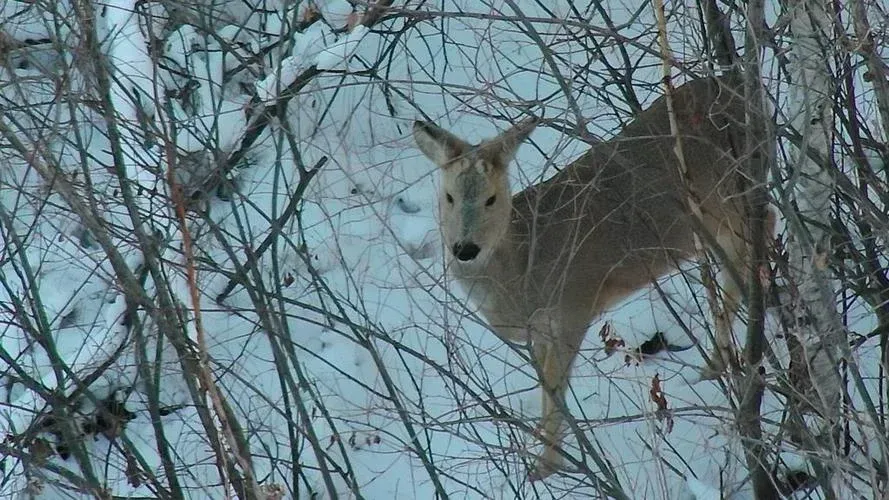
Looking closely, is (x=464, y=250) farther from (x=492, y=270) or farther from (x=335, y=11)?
(x=335, y=11)

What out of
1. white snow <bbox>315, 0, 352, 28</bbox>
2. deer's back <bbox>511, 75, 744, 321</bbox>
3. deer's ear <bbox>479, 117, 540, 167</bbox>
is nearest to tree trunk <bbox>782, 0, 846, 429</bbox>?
deer's ear <bbox>479, 117, 540, 167</bbox>

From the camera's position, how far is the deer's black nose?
18.4 ft

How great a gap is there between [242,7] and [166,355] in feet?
10.9

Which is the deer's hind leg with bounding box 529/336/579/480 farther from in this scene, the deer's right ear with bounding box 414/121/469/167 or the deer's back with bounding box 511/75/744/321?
the deer's right ear with bounding box 414/121/469/167

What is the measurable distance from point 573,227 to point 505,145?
80cm

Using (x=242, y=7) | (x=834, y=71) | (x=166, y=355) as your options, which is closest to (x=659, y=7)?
(x=834, y=71)

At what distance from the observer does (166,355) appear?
5.99 meters

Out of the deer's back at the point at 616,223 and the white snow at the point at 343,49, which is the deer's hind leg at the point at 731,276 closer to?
the deer's back at the point at 616,223

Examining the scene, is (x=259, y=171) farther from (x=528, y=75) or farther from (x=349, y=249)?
(x=528, y=75)

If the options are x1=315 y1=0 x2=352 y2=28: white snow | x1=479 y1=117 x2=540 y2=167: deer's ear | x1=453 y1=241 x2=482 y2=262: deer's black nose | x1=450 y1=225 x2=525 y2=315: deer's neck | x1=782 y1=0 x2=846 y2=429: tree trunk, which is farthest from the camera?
x1=315 y1=0 x2=352 y2=28: white snow

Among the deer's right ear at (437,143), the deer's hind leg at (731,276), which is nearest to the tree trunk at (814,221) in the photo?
the deer's hind leg at (731,276)

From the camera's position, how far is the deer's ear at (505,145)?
4775 millimetres

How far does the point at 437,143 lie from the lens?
222 inches

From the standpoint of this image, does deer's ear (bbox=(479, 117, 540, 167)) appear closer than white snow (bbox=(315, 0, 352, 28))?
Yes
